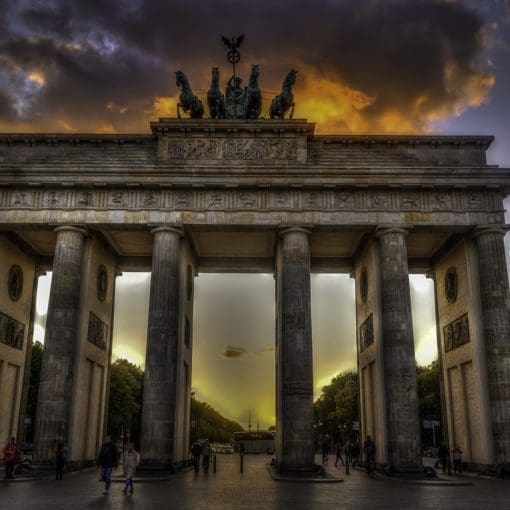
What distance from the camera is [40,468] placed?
26438mm

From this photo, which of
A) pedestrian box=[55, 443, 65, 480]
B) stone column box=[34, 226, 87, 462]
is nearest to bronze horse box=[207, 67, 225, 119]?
stone column box=[34, 226, 87, 462]

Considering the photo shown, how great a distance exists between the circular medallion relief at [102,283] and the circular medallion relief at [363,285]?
1560cm

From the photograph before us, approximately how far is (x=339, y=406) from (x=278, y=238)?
210 feet

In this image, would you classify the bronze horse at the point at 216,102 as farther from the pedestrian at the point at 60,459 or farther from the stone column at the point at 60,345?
the pedestrian at the point at 60,459

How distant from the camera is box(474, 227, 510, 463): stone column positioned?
91.2ft

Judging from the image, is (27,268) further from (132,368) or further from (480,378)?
(132,368)

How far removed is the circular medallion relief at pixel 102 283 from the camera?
33.9 m

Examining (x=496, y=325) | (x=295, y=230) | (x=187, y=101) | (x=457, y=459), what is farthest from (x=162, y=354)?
(x=496, y=325)

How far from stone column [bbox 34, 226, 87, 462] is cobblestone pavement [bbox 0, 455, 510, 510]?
8.04ft

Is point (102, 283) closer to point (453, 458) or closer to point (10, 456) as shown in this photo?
point (10, 456)

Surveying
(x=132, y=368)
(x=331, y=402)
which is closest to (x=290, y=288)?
(x=132, y=368)

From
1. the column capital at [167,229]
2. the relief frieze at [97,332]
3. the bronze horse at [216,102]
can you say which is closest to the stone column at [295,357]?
the column capital at [167,229]

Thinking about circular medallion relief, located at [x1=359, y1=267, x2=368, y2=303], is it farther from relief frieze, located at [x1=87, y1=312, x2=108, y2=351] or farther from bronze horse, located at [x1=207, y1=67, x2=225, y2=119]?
relief frieze, located at [x1=87, y1=312, x2=108, y2=351]

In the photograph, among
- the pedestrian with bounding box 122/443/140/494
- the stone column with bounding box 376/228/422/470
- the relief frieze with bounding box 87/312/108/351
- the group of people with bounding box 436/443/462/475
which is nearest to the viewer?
the pedestrian with bounding box 122/443/140/494
